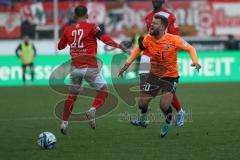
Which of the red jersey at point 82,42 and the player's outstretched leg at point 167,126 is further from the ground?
the red jersey at point 82,42

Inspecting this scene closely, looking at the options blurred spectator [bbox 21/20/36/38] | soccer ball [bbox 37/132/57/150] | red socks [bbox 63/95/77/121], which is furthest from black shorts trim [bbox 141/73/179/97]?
blurred spectator [bbox 21/20/36/38]

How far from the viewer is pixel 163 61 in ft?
42.4

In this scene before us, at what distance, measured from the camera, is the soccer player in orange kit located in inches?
498

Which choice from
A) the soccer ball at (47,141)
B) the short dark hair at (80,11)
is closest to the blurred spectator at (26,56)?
the short dark hair at (80,11)

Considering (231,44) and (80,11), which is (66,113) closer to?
(80,11)

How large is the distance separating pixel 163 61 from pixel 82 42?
1.72 meters

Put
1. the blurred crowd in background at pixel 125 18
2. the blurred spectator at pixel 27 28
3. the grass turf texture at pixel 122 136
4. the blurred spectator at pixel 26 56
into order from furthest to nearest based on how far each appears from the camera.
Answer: the blurred crowd in background at pixel 125 18 → the blurred spectator at pixel 27 28 → the blurred spectator at pixel 26 56 → the grass turf texture at pixel 122 136

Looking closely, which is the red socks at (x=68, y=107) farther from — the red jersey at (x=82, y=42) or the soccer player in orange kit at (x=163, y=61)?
the soccer player in orange kit at (x=163, y=61)

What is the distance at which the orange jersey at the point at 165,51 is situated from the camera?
12.8m

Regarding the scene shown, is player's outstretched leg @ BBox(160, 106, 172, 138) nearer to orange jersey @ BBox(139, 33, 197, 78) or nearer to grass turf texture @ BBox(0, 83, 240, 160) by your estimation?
grass turf texture @ BBox(0, 83, 240, 160)

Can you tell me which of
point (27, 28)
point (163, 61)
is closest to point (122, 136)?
point (163, 61)

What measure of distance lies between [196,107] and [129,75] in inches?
436

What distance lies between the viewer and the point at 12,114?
17875 millimetres

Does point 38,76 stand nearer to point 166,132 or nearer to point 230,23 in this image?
point 230,23
